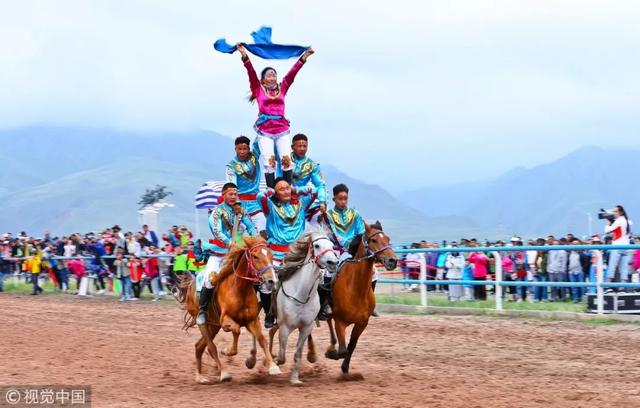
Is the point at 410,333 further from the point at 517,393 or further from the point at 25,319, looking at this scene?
the point at 25,319

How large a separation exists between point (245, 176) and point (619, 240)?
898 centimetres

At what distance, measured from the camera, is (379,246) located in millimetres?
12430

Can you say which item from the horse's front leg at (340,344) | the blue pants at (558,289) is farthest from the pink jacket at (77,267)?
the horse's front leg at (340,344)

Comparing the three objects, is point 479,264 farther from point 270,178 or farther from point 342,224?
point 270,178

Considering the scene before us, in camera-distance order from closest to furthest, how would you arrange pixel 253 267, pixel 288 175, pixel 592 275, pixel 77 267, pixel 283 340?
pixel 253 267 < pixel 283 340 < pixel 288 175 < pixel 592 275 < pixel 77 267

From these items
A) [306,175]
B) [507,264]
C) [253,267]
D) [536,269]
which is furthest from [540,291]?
[253,267]

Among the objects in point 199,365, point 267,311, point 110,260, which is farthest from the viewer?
point 110,260

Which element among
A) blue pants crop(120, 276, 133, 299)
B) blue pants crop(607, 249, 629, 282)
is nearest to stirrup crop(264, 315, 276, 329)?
blue pants crop(607, 249, 629, 282)

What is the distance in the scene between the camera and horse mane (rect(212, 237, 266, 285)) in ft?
40.5

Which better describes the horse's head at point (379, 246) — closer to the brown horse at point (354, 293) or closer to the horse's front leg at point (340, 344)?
the brown horse at point (354, 293)

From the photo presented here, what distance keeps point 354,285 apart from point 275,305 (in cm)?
105

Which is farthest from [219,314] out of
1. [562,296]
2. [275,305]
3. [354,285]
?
[562,296]

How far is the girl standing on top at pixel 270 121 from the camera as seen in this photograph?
13984 mm

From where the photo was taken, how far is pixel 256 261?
475 inches
